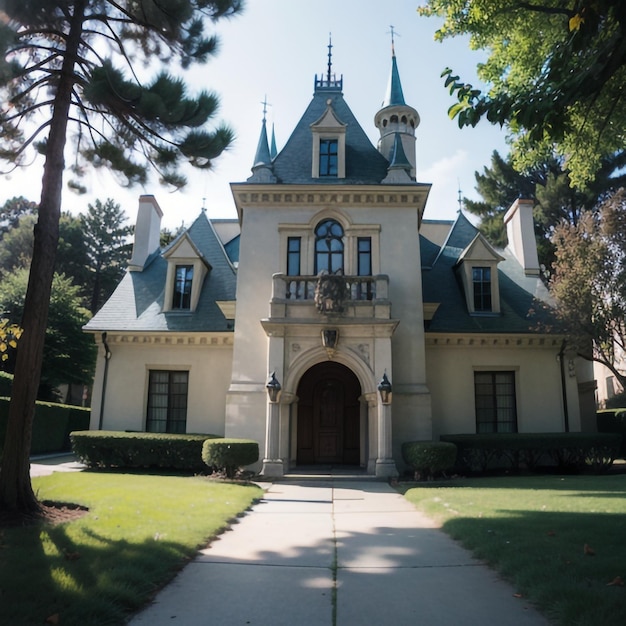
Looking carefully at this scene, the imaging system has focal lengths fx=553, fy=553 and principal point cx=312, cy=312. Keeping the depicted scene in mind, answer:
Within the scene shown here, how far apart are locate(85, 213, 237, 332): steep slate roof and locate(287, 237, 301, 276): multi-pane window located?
3.12 m

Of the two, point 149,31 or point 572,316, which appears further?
point 572,316

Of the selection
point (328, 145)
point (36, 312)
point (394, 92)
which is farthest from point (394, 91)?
point (36, 312)

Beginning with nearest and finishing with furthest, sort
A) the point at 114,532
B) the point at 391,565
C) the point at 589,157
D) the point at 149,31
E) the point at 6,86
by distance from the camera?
the point at 391,565
the point at 114,532
the point at 6,86
the point at 149,31
the point at 589,157

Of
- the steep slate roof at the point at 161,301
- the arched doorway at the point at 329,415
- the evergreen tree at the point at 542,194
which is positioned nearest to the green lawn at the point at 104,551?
the arched doorway at the point at 329,415

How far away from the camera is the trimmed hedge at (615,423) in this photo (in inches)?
887

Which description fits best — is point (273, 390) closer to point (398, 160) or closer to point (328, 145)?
point (398, 160)

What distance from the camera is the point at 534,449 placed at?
17.0 metres

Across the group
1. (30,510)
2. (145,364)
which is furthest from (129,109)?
(145,364)

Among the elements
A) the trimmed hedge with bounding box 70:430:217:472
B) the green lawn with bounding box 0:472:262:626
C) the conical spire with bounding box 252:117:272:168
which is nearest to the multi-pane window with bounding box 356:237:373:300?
the conical spire with bounding box 252:117:272:168

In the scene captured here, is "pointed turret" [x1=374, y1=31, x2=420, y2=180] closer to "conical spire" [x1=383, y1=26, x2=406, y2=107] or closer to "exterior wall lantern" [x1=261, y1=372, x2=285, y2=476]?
"conical spire" [x1=383, y1=26, x2=406, y2=107]

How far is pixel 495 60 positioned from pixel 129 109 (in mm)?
8546

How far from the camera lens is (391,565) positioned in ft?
19.6

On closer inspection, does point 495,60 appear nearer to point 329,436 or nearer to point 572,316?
point 572,316

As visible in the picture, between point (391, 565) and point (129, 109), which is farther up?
point (129, 109)
